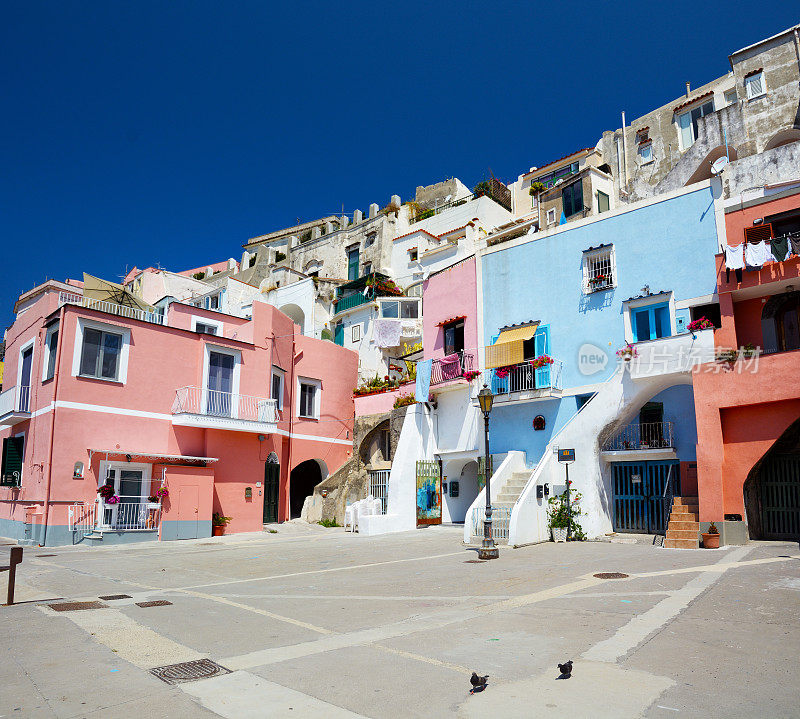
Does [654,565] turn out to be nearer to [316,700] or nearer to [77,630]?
[316,700]

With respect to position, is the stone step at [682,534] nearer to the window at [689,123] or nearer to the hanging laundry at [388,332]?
the hanging laundry at [388,332]

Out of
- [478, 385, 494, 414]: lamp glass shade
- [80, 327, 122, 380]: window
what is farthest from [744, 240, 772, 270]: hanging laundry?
[80, 327, 122, 380]: window

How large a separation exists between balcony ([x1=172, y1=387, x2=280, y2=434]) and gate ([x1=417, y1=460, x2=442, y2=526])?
607 centimetres

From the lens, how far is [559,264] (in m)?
21.9

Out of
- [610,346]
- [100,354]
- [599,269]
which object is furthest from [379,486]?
[599,269]

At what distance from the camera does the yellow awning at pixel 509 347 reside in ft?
72.7

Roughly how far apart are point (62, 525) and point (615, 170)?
3495cm

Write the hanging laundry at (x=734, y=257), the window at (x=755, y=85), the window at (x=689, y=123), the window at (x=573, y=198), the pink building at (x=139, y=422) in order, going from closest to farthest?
the hanging laundry at (x=734, y=257)
the pink building at (x=139, y=422)
the window at (x=755, y=85)
the window at (x=573, y=198)
the window at (x=689, y=123)

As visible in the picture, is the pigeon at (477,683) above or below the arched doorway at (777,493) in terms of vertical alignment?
below

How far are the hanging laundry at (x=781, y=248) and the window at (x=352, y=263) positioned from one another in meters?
34.4

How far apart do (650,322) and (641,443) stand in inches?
147

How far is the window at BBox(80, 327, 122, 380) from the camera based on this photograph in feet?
68.6

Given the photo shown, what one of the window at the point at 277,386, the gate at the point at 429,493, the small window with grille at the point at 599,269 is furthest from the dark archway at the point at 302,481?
the small window with grille at the point at 599,269

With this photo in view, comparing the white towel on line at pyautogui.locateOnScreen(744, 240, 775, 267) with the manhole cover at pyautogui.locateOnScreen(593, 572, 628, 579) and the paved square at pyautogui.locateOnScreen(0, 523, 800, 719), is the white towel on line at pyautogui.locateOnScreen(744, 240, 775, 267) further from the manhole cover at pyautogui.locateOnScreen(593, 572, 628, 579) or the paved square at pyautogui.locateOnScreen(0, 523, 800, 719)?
the manhole cover at pyautogui.locateOnScreen(593, 572, 628, 579)
